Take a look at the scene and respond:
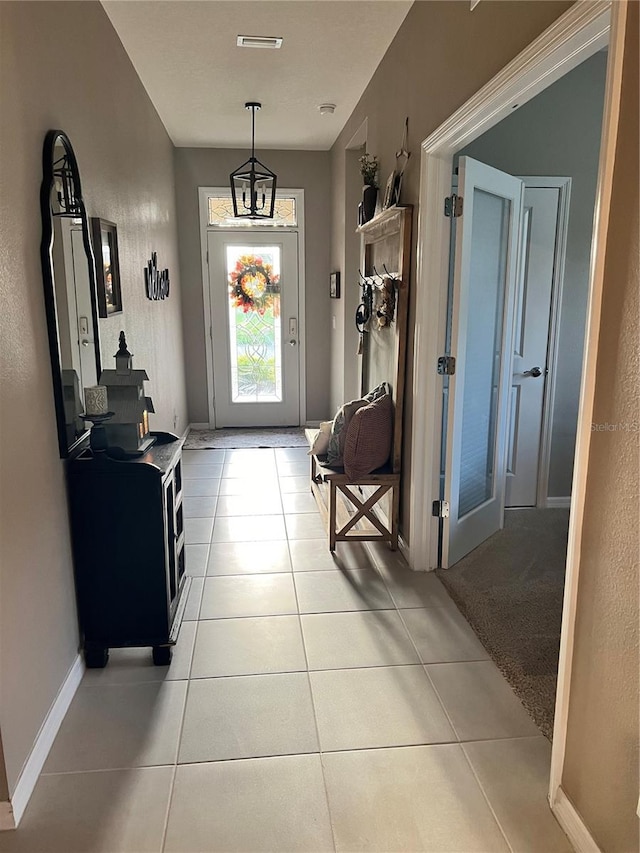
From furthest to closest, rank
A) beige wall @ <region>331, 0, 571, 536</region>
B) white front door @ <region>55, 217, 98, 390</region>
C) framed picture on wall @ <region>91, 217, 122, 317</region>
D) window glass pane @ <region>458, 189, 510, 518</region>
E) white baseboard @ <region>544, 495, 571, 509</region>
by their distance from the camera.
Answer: white baseboard @ <region>544, 495, 571, 509</region> < window glass pane @ <region>458, 189, 510, 518</region> < framed picture on wall @ <region>91, 217, 122, 317</region> < white front door @ <region>55, 217, 98, 390</region> < beige wall @ <region>331, 0, 571, 536</region>

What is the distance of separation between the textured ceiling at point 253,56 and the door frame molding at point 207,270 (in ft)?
2.91

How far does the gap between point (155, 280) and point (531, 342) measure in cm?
262

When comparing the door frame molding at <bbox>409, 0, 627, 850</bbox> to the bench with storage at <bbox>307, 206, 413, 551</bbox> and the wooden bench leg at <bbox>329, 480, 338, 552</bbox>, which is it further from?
the wooden bench leg at <bbox>329, 480, 338, 552</bbox>

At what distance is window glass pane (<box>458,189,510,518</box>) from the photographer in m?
3.13

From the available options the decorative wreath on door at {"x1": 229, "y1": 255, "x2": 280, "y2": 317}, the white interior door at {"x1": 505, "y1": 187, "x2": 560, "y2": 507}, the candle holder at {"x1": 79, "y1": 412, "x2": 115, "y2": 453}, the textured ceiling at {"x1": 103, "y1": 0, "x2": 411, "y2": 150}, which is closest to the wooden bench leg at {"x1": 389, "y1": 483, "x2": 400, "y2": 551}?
the white interior door at {"x1": 505, "y1": 187, "x2": 560, "y2": 507}

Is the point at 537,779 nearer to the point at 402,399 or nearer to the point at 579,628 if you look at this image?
the point at 579,628

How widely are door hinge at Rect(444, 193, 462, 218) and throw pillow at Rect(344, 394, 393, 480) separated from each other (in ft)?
3.30

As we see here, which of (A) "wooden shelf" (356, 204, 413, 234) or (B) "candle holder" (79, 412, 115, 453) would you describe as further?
(A) "wooden shelf" (356, 204, 413, 234)

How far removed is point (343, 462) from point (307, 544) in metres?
0.54

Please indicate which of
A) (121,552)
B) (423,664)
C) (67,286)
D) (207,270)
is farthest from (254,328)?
(423,664)

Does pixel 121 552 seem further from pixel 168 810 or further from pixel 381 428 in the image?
pixel 381 428

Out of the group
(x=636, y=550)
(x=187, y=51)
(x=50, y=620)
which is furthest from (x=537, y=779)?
(x=187, y=51)

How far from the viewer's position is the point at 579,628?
1610 millimetres

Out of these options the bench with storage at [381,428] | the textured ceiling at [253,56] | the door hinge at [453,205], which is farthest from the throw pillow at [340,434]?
the textured ceiling at [253,56]
